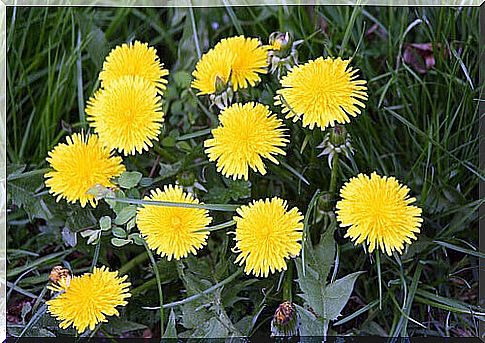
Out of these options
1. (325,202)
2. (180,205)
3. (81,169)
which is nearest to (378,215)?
(325,202)

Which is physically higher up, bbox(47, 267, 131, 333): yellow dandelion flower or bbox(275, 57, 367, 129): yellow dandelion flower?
bbox(275, 57, 367, 129): yellow dandelion flower

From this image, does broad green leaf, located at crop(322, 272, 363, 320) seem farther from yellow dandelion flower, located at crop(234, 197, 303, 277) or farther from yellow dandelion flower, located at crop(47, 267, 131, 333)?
yellow dandelion flower, located at crop(47, 267, 131, 333)

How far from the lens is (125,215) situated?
68 centimetres

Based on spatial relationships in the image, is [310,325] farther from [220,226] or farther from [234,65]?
Answer: [234,65]

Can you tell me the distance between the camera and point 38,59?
0.96m

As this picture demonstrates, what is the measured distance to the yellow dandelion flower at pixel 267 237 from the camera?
2.10ft

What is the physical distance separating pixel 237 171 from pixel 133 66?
179mm

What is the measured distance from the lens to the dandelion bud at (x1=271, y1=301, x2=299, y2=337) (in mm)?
625

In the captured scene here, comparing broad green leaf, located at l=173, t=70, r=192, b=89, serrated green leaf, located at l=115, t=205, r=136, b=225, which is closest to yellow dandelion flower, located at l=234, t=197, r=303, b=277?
serrated green leaf, located at l=115, t=205, r=136, b=225

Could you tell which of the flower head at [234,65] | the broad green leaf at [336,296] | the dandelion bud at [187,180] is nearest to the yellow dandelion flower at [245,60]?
the flower head at [234,65]

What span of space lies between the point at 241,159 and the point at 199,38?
0.37m

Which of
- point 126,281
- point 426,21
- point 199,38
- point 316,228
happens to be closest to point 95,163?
point 126,281

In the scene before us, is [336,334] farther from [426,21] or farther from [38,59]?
[38,59]

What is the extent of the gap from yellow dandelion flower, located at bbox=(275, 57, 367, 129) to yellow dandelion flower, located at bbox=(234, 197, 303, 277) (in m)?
0.09
